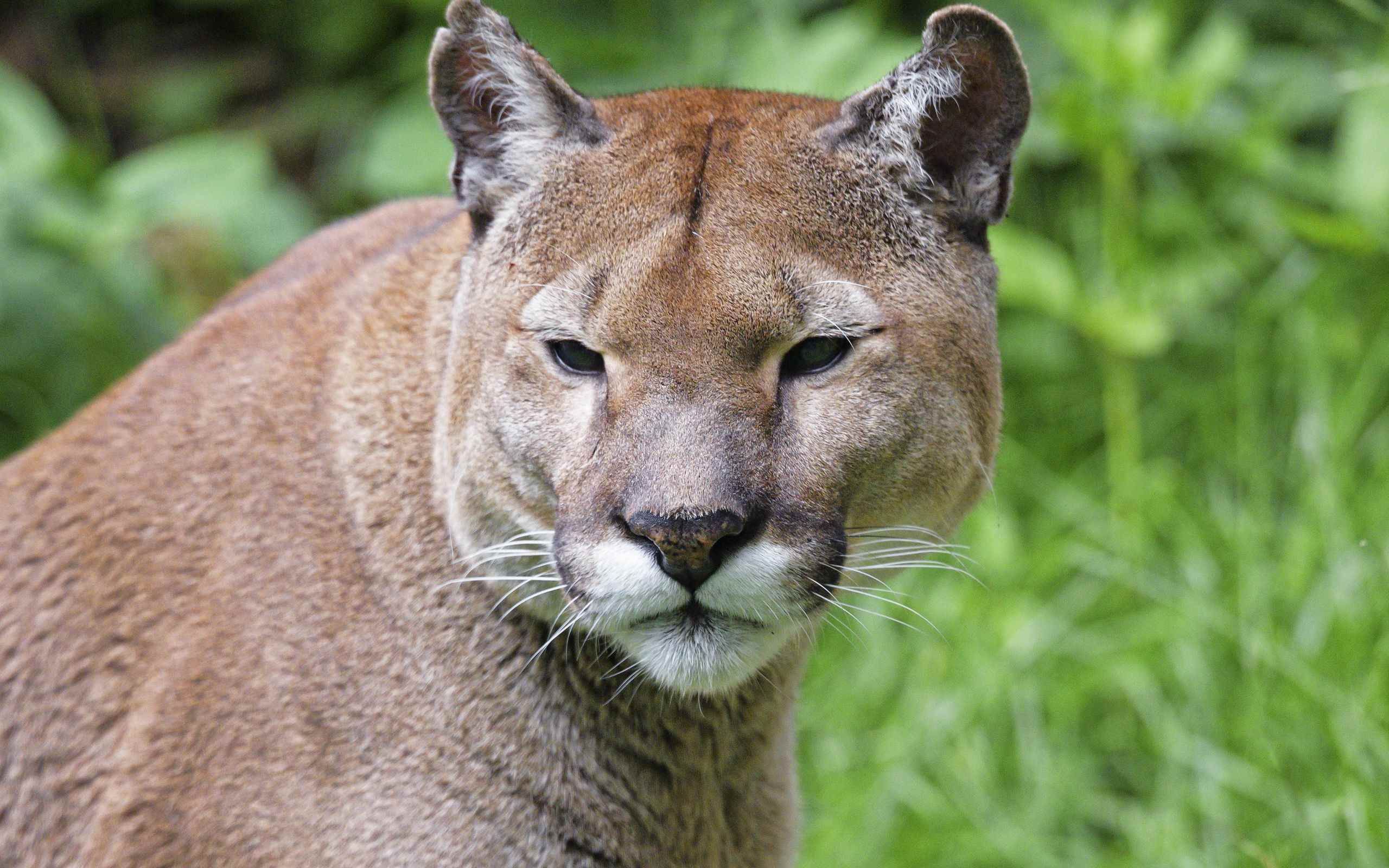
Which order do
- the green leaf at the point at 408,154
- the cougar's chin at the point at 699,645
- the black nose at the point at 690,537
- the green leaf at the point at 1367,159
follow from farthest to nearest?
1. the green leaf at the point at 408,154
2. the green leaf at the point at 1367,159
3. the cougar's chin at the point at 699,645
4. the black nose at the point at 690,537

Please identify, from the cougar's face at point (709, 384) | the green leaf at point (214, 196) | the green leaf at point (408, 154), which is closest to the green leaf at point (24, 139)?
the green leaf at point (214, 196)

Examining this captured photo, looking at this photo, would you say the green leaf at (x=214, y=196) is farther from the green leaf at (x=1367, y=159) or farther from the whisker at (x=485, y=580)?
the green leaf at (x=1367, y=159)

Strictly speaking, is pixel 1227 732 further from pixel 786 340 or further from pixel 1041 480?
pixel 786 340

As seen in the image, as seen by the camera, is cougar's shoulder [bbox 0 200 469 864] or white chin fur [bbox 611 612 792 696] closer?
white chin fur [bbox 611 612 792 696]

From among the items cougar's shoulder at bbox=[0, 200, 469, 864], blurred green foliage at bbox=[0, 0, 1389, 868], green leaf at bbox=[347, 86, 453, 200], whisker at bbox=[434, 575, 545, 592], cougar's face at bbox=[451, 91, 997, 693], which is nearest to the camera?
cougar's face at bbox=[451, 91, 997, 693]

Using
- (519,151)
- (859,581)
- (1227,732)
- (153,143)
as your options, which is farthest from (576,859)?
(153,143)

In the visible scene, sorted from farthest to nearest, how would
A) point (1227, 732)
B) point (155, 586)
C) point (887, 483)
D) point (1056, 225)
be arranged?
1. point (1056, 225)
2. point (1227, 732)
3. point (155, 586)
4. point (887, 483)

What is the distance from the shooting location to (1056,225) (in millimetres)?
6855

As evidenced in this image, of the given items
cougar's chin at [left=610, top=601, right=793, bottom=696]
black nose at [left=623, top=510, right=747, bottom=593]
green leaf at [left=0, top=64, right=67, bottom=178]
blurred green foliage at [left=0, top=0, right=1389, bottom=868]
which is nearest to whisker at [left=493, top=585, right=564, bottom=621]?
cougar's chin at [left=610, top=601, right=793, bottom=696]

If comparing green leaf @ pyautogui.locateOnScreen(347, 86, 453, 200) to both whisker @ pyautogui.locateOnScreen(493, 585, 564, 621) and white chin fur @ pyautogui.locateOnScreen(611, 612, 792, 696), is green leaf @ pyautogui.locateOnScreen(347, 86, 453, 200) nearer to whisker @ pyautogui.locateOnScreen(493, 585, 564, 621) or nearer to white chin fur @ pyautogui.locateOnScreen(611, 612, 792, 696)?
whisker @ pyautogui.locateOnScreen(493, 585, 564, 621)

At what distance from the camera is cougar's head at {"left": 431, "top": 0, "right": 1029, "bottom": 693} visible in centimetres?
270

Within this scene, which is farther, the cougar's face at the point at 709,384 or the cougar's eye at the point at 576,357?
the cougar's eye at the point at 576,357

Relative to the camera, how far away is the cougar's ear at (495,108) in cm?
302

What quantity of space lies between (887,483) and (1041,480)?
3.34 metres
